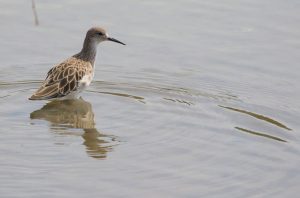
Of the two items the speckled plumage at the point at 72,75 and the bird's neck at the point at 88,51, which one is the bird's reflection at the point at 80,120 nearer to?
the speckled plumage at the point at 72,75

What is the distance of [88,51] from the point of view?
12.9m

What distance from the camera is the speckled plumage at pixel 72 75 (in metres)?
12.0

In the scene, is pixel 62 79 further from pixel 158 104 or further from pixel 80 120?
pixel 158 104

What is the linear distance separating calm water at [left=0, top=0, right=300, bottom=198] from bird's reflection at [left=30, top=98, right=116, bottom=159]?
3 cm

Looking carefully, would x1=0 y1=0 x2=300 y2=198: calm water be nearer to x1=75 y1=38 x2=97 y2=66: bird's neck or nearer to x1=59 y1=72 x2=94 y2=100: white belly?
x1=59 y1=72 x2=94 y2=100: white belly

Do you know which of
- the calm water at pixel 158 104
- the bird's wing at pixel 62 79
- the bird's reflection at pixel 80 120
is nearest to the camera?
the calm water at pixel 158 104

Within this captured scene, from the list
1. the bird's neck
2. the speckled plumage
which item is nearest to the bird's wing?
the speckled plumage

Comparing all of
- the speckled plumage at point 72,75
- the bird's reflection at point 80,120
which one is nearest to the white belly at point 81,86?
the speckled plumage at point 72,75

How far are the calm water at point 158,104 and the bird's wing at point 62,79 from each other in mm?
245

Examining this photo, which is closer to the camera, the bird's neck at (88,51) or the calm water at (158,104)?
the calm water at (158,104)

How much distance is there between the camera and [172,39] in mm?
13812

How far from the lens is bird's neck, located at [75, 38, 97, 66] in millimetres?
12812

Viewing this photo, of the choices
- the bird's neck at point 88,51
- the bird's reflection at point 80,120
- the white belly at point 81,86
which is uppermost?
the bird's neck at point 88,51

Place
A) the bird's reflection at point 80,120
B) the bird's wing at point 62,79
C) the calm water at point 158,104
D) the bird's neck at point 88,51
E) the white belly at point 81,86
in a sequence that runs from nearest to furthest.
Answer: the calm water at point 158,104 → the bird's reflection at point 80,120 → the bird's wing at point 62,79 → the white belly at point 81,86 → the bird's neck at point 88,51
